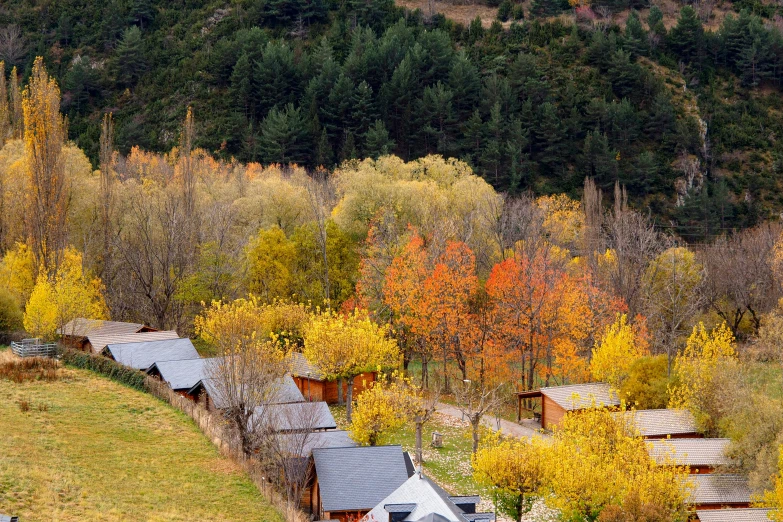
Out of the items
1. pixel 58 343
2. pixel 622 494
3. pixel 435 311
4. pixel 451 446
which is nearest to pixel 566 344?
pixel 435 311

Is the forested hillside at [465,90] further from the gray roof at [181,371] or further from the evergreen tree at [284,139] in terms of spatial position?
the gray roof at [181,371]

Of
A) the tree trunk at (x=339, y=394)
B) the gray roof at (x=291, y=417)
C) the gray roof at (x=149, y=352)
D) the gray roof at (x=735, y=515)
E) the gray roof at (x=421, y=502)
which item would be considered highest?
the gray roof at (x=421, y=502)

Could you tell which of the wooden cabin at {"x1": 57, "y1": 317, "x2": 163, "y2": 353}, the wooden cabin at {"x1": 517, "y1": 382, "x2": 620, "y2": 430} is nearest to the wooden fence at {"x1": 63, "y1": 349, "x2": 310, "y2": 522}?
the wooden cabin at {"x1": 57, "y1": 317, "x2": 163, "y2": 353}

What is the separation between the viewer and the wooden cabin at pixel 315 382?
5175cm

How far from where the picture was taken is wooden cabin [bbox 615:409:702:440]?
142 feet

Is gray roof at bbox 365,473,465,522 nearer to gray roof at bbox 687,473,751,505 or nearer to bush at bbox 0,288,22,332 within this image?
gray roof at bbox 687,473,751,505

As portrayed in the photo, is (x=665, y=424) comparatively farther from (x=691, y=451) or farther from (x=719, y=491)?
(x=719, y=491)

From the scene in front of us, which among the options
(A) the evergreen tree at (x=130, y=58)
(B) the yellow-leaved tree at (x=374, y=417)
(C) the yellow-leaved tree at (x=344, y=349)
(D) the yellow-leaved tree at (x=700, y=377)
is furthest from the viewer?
(A) the evergreen tree at (x=130, y=58)

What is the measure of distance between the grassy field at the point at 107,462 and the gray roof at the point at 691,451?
1590cm

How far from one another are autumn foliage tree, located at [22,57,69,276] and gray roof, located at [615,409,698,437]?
34.1 meters

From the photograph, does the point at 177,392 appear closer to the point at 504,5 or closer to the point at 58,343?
the point at 58,343

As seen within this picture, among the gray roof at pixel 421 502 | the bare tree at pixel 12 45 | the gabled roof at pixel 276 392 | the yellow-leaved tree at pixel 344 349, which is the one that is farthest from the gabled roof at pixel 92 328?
the bare tree at pixel 12 45

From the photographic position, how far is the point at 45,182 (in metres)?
56.5

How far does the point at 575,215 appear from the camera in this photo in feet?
275
